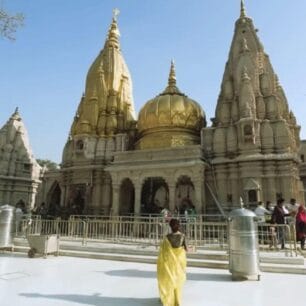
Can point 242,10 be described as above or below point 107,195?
above

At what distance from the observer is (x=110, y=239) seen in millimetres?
13344

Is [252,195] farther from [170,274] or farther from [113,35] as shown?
[113,35]

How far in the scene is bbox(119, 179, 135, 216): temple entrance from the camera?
2020 centimetres

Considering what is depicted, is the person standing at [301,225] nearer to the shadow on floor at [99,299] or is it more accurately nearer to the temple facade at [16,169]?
the shadow on floor at [99,299]

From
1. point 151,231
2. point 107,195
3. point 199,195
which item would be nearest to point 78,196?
point 107,195

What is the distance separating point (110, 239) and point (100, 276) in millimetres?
6010

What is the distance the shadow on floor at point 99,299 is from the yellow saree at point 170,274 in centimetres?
36

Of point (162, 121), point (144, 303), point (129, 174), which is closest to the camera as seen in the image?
point (144, 303)

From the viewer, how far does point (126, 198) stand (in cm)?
2133

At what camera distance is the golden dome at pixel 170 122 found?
72.1ft

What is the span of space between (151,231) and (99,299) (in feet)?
25.2

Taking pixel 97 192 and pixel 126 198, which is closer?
pixel 126 198

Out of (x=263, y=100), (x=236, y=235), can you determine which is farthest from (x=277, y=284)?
(x=263, y=100)

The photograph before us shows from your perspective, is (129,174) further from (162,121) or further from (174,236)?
(174,236)
